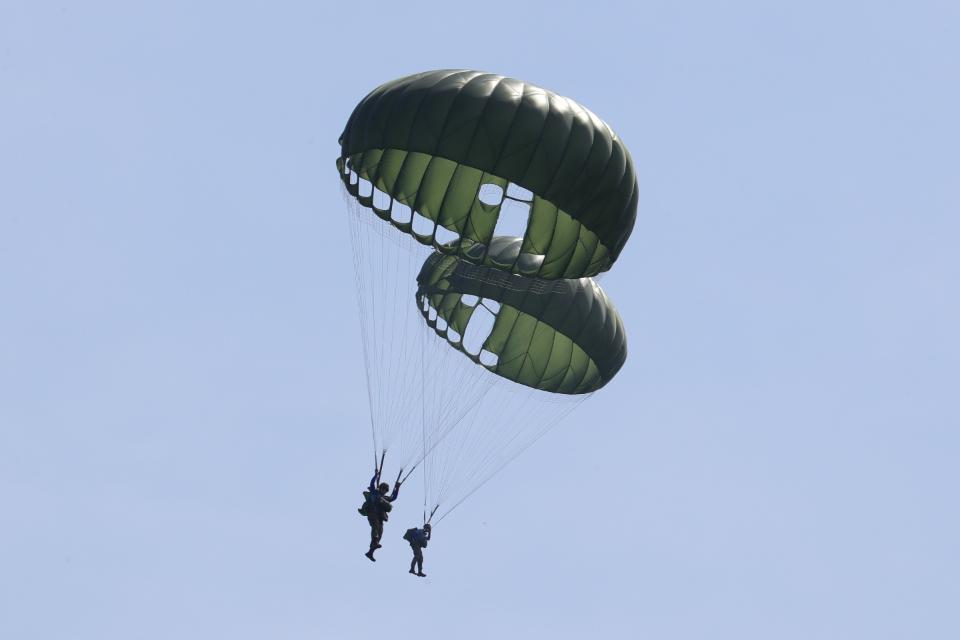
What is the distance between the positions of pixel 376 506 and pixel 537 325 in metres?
5.66

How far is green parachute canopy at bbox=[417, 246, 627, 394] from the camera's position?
153 ft

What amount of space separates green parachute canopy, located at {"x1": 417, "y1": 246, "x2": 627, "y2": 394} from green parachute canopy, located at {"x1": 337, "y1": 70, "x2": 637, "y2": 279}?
11.5 feet

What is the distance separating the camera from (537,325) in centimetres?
4722

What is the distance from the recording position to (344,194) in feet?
144

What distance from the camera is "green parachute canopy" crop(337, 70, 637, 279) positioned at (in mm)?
41406

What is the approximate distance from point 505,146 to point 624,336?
7.79m

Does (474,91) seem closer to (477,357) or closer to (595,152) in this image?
(595,152)

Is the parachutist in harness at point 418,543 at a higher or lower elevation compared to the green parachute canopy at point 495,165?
lower

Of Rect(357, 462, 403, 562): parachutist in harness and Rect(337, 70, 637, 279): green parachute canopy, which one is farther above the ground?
Rect(337, 70, 637, 279): green parachute canopy

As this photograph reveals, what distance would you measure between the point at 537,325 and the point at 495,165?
6493 mm

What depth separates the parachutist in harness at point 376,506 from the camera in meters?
43.8

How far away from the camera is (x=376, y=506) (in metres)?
→ 43.8

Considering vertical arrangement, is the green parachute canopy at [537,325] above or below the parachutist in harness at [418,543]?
above

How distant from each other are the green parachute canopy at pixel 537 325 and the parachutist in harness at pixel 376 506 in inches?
184
